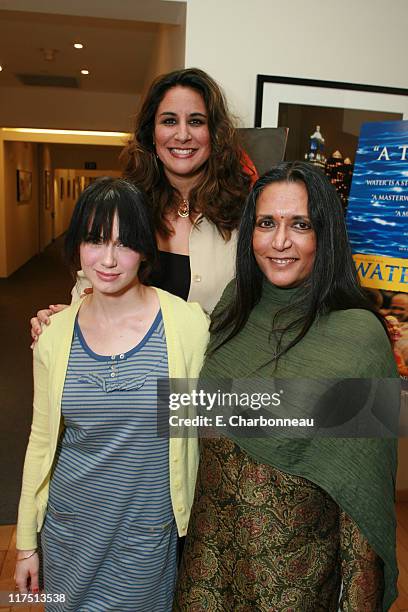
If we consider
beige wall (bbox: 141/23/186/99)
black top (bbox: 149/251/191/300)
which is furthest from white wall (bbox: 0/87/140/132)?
black top (bbox: 149/251/191/300)

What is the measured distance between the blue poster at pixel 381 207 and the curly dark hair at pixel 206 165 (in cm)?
61

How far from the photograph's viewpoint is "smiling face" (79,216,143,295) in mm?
1271

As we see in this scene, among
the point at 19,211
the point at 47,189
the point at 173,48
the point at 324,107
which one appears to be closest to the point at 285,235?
the point at 324,107

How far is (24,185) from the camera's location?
11922mm

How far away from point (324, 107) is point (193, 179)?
40.6 inches

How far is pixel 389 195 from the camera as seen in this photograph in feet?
7.17

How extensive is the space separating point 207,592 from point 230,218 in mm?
1104

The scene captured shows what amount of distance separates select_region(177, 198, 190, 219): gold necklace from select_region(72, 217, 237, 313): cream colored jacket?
0.07 metres

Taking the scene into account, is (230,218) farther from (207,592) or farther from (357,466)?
(207,592)

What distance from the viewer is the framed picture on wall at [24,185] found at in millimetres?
11367

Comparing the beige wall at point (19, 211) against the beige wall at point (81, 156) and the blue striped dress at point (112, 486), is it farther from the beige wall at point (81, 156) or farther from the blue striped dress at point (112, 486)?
the blue striped dress at point (112, 486)

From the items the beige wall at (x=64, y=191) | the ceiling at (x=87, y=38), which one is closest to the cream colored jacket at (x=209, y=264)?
the ceiling at (x=87, y=38)

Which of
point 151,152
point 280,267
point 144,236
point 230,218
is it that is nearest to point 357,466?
point 280,267

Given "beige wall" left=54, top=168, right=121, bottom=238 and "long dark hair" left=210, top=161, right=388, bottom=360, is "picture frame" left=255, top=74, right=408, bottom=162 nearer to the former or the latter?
"long dark hair" left=210, top=161, right=388, bottom=360
